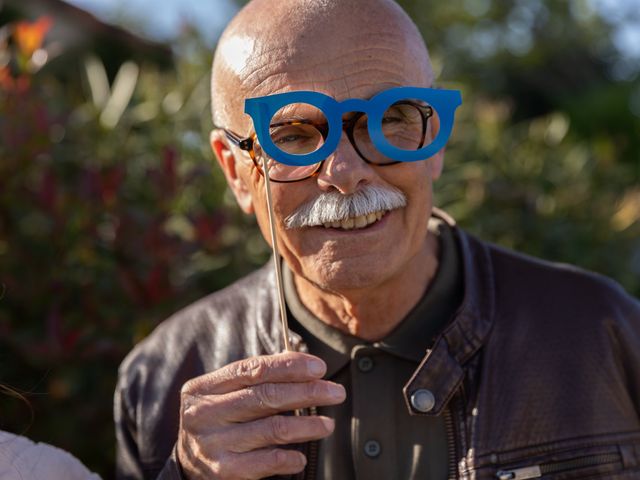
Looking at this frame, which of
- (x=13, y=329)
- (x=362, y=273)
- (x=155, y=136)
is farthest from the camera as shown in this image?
(x=155, y=136)

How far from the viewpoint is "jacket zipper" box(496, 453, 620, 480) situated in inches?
80.5

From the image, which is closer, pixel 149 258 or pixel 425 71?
pixel 425 71

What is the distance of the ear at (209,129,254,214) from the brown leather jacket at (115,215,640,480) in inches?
11.5

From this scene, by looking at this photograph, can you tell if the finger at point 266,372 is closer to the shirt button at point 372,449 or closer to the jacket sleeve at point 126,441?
the shirt button at point 372,449

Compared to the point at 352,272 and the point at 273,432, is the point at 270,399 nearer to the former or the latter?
the point at 273,432

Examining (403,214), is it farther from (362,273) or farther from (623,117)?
A: (623,117)

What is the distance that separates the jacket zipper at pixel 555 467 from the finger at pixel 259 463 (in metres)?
0.54

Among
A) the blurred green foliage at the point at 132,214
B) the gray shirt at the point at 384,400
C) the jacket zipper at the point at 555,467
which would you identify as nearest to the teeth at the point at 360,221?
the gray shirt at the point at 384,400

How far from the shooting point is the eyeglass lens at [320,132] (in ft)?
6.61

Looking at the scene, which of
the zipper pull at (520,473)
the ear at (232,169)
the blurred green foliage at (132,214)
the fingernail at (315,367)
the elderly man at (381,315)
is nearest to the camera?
the fingernail at (315,367)

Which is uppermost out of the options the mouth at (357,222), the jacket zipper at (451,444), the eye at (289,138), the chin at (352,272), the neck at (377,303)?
the eye at (289,138)

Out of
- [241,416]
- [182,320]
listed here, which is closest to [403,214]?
[241,416]

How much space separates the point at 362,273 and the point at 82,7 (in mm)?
10421

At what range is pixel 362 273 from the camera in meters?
2.03
